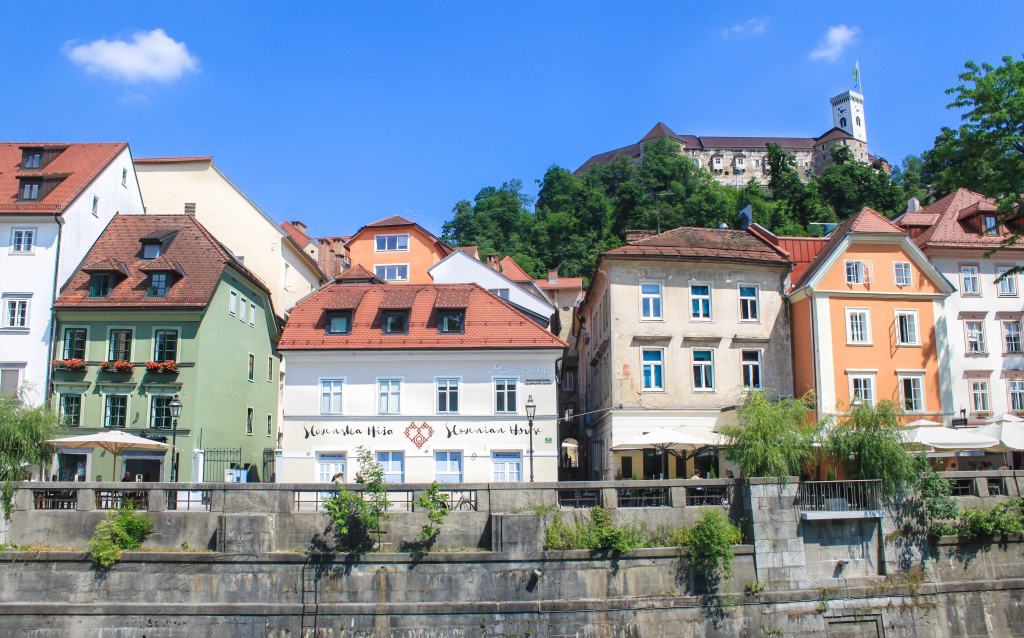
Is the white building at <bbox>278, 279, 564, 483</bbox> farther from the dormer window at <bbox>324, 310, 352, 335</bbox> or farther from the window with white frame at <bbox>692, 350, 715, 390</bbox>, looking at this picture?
the window with white frame at <bbox>692, 350, 715, 390</bbox>

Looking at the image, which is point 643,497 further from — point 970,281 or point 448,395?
point 970,281

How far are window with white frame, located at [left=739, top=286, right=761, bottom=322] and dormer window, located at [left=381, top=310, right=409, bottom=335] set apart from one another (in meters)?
13.9

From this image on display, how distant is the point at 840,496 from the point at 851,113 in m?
177

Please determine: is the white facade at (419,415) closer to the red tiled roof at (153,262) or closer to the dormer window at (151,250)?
the red tiled roof at (153,262)

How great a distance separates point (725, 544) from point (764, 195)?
126700 mm

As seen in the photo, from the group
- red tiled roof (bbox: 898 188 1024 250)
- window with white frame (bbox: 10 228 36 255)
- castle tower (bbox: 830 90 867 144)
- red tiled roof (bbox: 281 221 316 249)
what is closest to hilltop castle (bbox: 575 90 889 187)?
castle tower (bbox: 830 90 867 144)

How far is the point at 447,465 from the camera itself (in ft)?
115

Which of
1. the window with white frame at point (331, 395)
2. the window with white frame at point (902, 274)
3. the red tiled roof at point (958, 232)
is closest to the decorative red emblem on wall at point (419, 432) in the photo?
the window with white frame at point (331, 395)

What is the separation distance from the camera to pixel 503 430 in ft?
116

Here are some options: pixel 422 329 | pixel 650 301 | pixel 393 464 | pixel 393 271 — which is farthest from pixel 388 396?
pixel 393 271

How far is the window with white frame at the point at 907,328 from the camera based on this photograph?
36.5 metres

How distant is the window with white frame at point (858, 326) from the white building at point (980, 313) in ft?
12.5

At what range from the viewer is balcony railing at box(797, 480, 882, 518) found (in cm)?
2609

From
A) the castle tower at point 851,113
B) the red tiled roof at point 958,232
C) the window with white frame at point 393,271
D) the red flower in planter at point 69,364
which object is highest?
the castle tower at point 851,113
